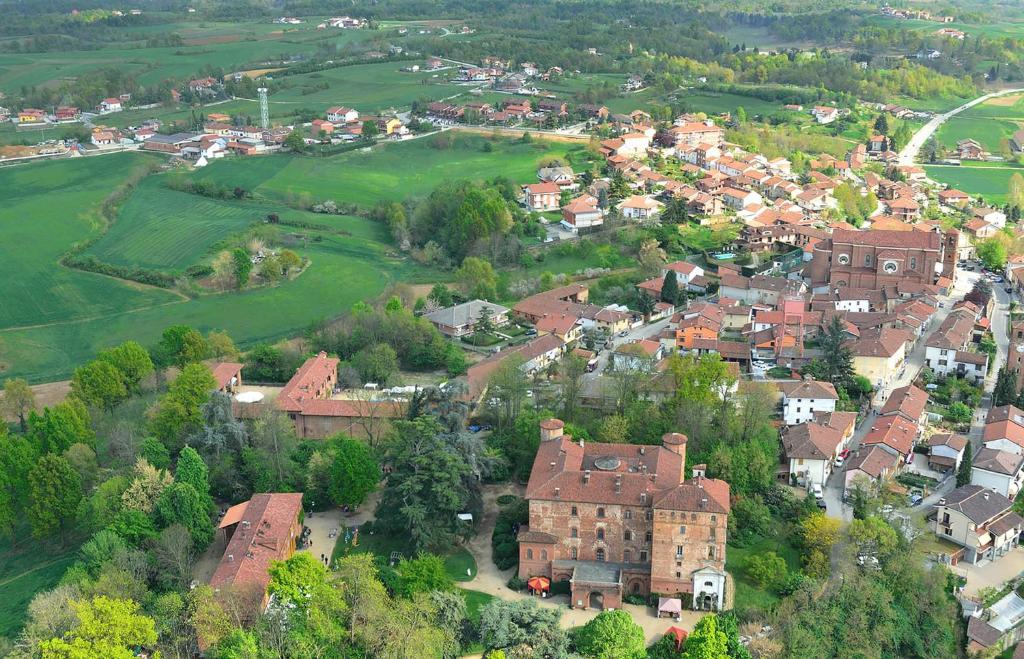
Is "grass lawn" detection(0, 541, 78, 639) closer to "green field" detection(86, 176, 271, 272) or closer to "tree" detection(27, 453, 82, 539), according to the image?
"tree" detection(27, 453, 82, 539)

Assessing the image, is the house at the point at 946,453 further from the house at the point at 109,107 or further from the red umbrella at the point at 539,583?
the house at the point at 109,107

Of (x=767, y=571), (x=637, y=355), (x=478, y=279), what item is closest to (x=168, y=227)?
(x=478, y=279)

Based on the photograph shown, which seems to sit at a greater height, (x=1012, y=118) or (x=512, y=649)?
(x=512, y=649)

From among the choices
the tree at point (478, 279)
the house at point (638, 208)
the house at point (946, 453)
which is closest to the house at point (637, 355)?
the tree at point (478, 279)

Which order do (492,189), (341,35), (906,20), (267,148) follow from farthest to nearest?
1. (906,20)
2. (341,35)
3. (267,148)
4. (492,189)

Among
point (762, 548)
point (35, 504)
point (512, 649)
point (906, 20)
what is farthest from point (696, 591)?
point (906, 20)

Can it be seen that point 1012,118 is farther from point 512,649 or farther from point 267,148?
point 512,649

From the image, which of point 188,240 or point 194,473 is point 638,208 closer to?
point 188,240

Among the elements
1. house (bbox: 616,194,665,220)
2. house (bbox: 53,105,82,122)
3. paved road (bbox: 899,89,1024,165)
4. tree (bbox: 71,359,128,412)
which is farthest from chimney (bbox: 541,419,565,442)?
house (bbox: 53,105,82,122)
